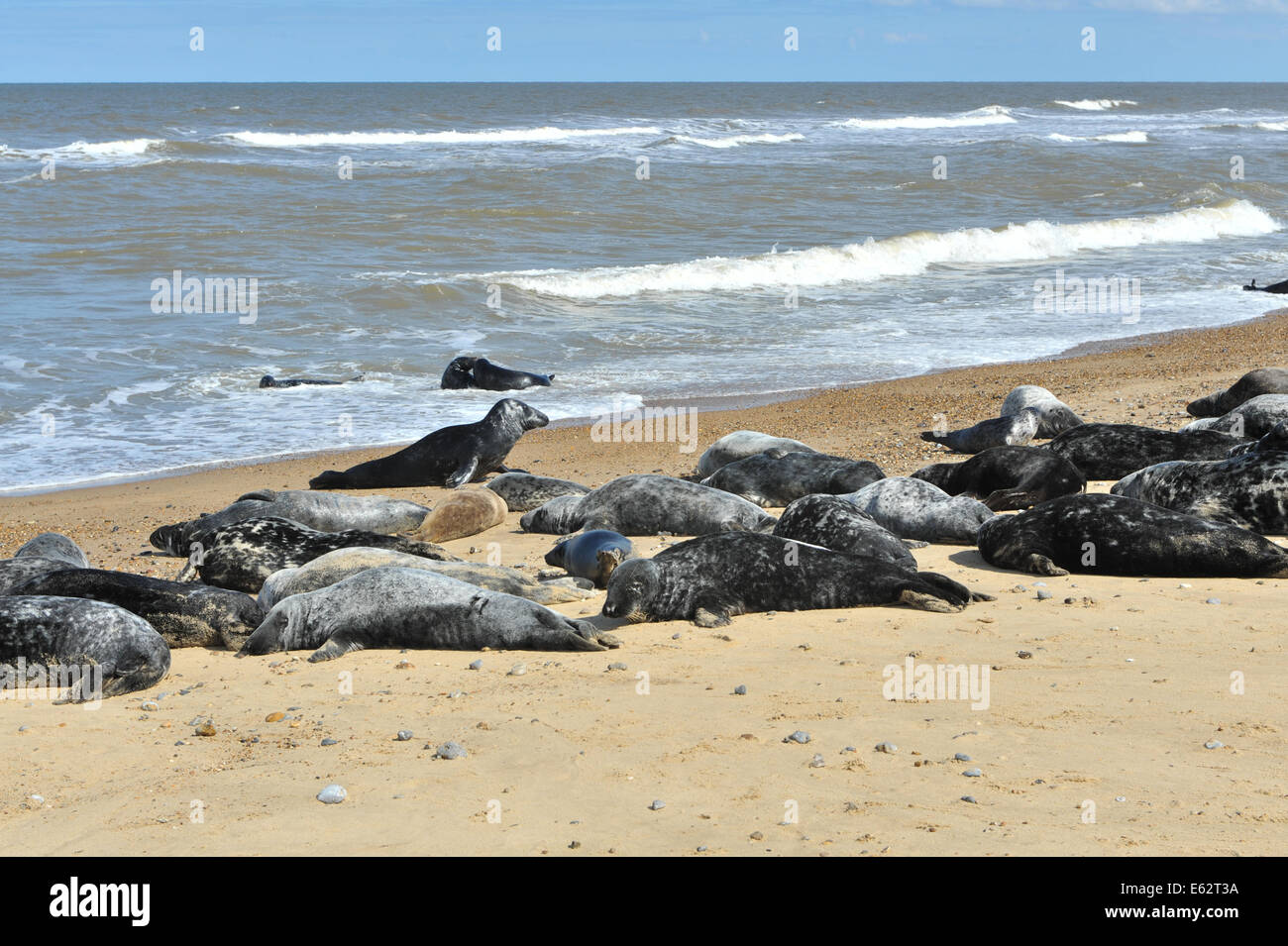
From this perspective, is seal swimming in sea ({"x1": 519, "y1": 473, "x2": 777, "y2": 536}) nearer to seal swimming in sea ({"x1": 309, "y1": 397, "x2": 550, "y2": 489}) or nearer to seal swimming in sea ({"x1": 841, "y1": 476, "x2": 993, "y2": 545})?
seal swimming in sea ({"x1": 841, "y1": 476, "x2": 993, "y2": 545})

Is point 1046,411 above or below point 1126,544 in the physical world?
above

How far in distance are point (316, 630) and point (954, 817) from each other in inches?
128

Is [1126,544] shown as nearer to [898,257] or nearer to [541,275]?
[541,275]

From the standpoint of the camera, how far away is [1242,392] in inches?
394

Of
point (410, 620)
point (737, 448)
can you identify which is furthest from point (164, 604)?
point (737, 448)

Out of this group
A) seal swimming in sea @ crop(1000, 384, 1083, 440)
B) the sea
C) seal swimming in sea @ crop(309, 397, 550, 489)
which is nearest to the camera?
seal swimming in sea @ crop(309, 397, 550, 489)

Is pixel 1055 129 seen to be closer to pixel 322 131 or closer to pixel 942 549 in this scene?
pixel 322 131

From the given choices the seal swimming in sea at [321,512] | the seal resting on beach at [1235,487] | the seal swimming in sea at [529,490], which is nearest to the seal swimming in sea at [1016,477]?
the seal resting on beach at [1235,487]

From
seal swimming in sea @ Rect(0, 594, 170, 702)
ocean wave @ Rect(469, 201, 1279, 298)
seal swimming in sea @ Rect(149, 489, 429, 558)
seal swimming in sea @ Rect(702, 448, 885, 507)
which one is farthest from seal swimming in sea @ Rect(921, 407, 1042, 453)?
ocean wave @ Rect(469, 201, 1279, 298)

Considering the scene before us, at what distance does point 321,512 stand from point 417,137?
47858 millimetres

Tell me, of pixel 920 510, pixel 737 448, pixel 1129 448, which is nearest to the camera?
pixel 920 510

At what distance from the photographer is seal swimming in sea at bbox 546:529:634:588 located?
640 cm

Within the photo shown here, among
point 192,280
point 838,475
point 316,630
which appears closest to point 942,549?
point 838,475

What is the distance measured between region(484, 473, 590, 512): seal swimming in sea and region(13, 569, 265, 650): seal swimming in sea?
2.82 metres
